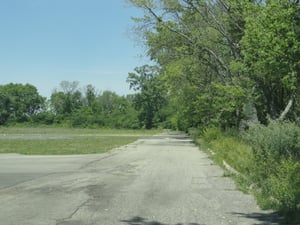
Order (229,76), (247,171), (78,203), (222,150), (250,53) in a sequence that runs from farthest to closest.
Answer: (229,76)
(222,150)
(250,53)
(247,171)
(78,203)

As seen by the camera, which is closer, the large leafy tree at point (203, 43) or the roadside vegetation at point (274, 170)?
the roadside vegetation at point (274, 170)

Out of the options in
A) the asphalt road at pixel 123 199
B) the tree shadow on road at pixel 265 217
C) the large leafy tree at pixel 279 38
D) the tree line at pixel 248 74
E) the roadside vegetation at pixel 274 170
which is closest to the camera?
the tree shadow on road at pixel 265 217

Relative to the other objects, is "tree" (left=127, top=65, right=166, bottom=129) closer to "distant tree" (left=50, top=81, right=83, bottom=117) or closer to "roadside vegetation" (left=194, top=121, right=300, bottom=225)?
"distant tree" (left=50, top=81, right=83, bottom=117)

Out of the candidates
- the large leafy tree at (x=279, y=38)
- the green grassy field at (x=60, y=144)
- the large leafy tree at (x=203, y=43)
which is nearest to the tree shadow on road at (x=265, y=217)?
the large leafy tree at (x=279, y=38)

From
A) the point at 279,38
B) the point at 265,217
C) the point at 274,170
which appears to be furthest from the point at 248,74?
the point at 265,217

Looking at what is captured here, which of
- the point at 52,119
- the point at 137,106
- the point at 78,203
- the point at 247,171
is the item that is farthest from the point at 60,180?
the point at 52,119

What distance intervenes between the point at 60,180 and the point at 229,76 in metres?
17.3

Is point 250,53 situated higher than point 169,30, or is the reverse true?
point 169,30

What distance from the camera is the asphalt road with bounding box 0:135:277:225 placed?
842 centimetres

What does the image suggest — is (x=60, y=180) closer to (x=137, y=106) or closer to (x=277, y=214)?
(x=277, y=214)

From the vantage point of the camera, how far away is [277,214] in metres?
8.83

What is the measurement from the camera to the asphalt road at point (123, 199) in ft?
27.6

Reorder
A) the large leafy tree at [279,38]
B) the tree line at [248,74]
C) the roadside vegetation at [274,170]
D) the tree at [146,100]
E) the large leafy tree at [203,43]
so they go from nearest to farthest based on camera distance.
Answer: the roadside vegetation at [274,170] → the tree line at [248,74] → the large leafy tree at [279,38] → the large leafy tree at [203,43] → the tree at [146,100]

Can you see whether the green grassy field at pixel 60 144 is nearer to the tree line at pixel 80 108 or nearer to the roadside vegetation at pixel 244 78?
the roadside vegetation at pixel 244 78
